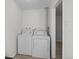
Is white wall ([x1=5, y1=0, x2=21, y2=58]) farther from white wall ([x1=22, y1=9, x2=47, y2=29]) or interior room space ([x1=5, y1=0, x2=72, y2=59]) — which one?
white wall ([x1=22, y1=9, x2=47, y2=29])

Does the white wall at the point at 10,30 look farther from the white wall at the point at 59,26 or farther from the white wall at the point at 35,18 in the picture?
the white wall at the point at 59,26

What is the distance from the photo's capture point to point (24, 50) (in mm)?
3186

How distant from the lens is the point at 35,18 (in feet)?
13.6

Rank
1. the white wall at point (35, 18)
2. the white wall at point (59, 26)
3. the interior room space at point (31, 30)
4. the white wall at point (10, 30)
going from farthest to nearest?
the white wall at point (59, 26), the white wall at point (35, 18), the interior room space at point (31, 30), the white wall at point (10, 30)

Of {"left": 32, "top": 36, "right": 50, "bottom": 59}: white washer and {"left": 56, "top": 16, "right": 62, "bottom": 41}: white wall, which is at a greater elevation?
{"left": 56, "top": 16, "right": 62, "bottom": 41}: white wall

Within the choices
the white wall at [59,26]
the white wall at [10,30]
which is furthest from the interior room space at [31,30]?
the white wall at [59,26]

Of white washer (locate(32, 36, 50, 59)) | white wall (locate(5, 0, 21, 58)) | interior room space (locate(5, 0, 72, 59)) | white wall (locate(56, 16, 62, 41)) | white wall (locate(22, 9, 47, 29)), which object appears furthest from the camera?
white wall (locate(56, 16, 62, 41))

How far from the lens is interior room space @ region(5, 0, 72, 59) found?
8.55 ft

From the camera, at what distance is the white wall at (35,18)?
4039 mm

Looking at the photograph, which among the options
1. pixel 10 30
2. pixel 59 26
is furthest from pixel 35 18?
pixel 59 26

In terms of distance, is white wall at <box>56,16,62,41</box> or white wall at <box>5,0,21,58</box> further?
white wall at <box>56,16,62,41</box>

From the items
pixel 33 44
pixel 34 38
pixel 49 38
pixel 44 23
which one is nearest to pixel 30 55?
pixel 33 44

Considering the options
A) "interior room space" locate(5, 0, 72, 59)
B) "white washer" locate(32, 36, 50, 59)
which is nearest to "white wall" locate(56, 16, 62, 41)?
"interior room space" locate(5, 0, 72, 59)

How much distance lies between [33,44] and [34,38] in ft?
0.88
